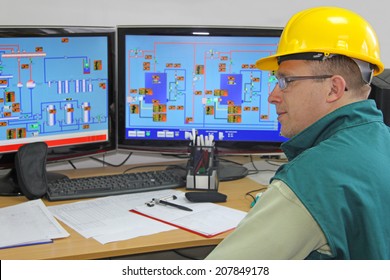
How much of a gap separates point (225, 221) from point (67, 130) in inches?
29.2

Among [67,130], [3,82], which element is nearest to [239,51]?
[67,130]

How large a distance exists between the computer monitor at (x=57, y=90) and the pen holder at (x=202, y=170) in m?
0.38

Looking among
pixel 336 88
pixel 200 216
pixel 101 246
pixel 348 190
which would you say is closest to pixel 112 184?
pixel 200 216

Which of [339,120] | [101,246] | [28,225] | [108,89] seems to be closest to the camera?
[339,120]

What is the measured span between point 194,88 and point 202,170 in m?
0.35

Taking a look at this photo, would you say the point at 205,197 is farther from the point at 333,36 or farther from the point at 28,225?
the point at 333,36

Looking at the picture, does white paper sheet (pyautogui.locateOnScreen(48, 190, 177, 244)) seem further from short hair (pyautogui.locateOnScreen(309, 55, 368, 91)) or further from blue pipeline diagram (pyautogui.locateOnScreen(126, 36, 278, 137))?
short hair (pyautogui.locateOnScreen(309, 55, 368, 91))

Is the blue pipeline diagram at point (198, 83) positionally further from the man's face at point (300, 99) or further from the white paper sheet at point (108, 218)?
the man's face at point (300, 99)

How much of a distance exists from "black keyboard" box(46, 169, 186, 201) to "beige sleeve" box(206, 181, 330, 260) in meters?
0.86

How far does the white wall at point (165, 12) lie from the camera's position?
2242 millimetres

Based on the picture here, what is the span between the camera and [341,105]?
53.4 inches

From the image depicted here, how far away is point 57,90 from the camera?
6.96 ft

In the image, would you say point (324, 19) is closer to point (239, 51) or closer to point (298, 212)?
point (298, 212)

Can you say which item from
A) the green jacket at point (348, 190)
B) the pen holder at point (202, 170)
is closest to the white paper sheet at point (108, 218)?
the pen holder at point (202, 170)
